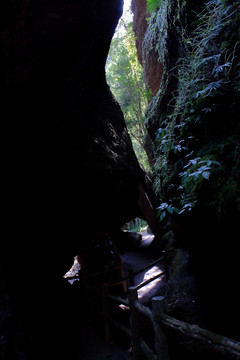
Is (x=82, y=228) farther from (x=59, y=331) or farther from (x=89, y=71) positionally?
(x=89, y=71)

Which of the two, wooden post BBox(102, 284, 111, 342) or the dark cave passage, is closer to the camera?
the dark cave passage

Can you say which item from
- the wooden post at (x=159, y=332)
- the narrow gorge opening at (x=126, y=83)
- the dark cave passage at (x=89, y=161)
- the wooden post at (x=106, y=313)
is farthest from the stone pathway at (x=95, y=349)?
the narrow gorge opening at (x=126, y=83)

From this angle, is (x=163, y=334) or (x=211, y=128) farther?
(x=211, y=128)

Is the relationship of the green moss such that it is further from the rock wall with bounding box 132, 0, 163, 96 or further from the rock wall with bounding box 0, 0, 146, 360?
the rock wall with bounding box 132, 0, 163, 96

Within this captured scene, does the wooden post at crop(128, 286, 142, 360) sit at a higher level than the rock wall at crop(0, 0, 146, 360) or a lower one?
lower

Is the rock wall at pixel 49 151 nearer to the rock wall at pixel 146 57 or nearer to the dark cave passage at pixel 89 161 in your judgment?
the dark cave passage at pixel 89 161

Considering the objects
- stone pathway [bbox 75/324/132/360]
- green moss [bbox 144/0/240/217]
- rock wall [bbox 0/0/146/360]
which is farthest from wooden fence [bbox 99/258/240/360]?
rock wall [bbox 0/0/146/360]

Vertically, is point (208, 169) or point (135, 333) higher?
point (208, 169)

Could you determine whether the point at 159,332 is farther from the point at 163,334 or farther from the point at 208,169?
the point at 208,169

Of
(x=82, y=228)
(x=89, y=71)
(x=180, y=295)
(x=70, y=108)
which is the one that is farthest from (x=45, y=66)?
(x=180, y=295)

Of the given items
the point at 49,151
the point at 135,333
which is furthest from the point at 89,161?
the point at 135,333

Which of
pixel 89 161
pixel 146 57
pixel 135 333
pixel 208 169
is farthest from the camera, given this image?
pixel 146 57

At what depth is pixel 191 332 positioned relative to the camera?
6.08 ft

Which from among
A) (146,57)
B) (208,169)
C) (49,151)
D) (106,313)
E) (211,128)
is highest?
(146,57)
